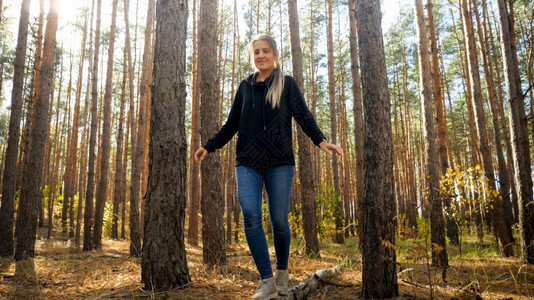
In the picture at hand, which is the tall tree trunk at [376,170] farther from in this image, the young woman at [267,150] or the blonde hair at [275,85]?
the blonde hair at [275,85]

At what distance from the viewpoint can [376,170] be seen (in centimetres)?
287

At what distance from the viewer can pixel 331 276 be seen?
12.1ft

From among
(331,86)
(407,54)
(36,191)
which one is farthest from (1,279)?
(407,54)

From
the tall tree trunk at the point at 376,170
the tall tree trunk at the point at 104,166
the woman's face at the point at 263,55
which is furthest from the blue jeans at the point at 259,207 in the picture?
the tall tree trunk at the point at 104,166

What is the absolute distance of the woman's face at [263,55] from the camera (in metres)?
2.90

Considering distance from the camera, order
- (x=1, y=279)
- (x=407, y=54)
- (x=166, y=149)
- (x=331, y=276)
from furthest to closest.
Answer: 1. (x=407, y=54)
2. (x=1, y=279)
3. (x=331, y=276)
4. (x=166, y=149)

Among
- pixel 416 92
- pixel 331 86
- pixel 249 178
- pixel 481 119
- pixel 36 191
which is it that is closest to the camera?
pixel 249 178

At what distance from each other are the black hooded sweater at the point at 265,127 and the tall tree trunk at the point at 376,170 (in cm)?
54

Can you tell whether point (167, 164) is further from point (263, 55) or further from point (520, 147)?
point (520, 147)

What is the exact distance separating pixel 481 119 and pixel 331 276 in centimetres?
702

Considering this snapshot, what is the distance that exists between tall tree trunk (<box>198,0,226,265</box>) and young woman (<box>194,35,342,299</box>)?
2.21 m

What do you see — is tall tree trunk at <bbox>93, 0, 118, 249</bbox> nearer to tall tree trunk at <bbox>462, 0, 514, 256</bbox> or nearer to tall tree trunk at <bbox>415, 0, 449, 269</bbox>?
tall tree trunk at <bbox>415, 0, 449, 269</bbox>

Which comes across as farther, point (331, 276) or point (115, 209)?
point (115, 209)

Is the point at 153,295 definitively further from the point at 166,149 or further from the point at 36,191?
the point at 36,191
